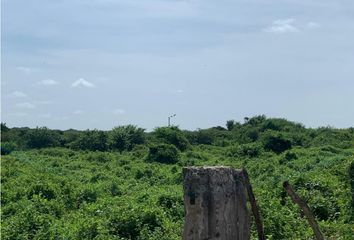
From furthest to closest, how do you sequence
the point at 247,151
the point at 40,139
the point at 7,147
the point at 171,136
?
the point at 40,139 < the point at 7,147 < the point at 171,136 < the point at 247,151

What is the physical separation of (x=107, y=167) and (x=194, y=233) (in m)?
20.0

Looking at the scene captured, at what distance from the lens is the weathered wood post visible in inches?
103

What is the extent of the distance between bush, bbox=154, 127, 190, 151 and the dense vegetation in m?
0.05

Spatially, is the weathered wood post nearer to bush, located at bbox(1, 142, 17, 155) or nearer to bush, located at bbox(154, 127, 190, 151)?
bush, located at bbox(154, 127, 190, 151)

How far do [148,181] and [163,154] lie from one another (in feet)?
19.3

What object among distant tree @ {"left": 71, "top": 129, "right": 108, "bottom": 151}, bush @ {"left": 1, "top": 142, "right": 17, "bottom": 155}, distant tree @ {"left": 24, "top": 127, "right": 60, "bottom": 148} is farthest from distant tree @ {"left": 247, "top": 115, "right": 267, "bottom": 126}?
bush @ {"left": 1, "top": 142, "right": 17, "bottom": 155}

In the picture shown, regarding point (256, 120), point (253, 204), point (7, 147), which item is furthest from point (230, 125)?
point (253, 204)

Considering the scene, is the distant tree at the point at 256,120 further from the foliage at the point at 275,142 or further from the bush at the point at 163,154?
the bush at the point at 163,154

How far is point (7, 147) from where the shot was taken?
31734 millimetres

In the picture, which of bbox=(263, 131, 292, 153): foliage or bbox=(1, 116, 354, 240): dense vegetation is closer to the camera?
bbox=(1, 116, 354, 240): dense vegetation

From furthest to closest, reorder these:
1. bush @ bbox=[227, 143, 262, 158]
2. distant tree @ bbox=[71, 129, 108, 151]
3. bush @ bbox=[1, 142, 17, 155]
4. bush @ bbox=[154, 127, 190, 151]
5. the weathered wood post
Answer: distant tree @ bbox=[71, 129, 108, 151]
bush @ bbox=[1, 142, 17, 155]
bush @ bbox=[154, 127, 190, 151]
bush @ bbox=[227, 143, 262, 158]
the weathered wood post

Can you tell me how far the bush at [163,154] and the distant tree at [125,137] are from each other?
7.19 metres

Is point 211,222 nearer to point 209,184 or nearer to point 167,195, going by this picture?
point 209,184

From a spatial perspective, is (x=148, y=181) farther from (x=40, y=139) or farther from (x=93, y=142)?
(x=40, y=139)
